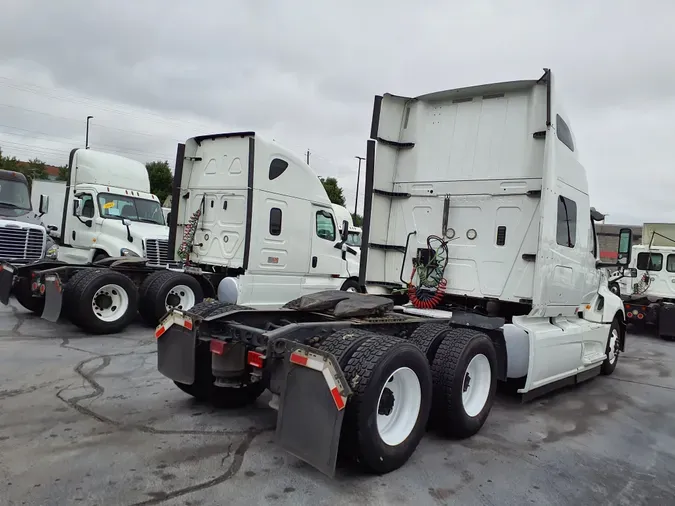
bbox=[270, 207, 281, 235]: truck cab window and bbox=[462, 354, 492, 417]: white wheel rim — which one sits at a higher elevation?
bbox=[270, 207, 281, 235]: truck cab window

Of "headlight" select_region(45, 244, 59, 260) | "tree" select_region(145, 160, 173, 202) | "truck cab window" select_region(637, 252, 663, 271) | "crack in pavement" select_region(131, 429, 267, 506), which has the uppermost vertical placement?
"tree" select_region(145, 160, 173, 202)

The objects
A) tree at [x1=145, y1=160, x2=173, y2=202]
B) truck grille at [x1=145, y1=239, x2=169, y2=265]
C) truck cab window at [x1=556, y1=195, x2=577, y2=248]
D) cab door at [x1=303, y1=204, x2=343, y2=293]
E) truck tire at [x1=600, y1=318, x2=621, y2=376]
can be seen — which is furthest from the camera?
tree at [x1=145, y1=160, x2=173, y2=202]

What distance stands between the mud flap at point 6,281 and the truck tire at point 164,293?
2.26m

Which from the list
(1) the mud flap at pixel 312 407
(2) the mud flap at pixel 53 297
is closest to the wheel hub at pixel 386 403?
(1) the mud flap at pixel 312 407

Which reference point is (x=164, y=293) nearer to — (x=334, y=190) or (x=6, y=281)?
(x=6, y=281)

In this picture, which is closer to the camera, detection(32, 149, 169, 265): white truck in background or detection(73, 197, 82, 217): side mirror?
detection(32, 149, 169, 265): white truck in background

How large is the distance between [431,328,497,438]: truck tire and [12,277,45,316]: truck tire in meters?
7.67

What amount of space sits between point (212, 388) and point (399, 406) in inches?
78.4

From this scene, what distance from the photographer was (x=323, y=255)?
1106cm

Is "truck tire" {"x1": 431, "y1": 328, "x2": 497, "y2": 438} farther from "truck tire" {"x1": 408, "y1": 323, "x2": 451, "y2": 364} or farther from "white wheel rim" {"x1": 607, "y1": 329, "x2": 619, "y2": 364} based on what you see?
"white wheel rim" {"x1": 607, "y1": 329, "x2": 619, "y2": 364}

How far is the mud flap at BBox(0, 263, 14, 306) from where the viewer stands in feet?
29.6

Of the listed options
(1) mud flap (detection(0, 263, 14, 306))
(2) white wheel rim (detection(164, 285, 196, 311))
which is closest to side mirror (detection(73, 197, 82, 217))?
(1) mud flap (detection(0, 263, 14, 306))

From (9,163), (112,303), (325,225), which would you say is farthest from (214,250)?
(9,163)

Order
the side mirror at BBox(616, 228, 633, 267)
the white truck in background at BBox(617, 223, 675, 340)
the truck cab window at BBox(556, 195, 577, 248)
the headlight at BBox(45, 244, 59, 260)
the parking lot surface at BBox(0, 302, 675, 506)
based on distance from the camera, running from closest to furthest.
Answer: the parking lot surface at BBox(0, 302, 675, 506) < the truck cab window at BBox(556, 195, 577, 248) < the side mirror at BBox(616, 228, 633, 267) < the white truck in background at BBox(617, 223, 675, 340) < the headlight at BBox(45, 244, 59, 260)
